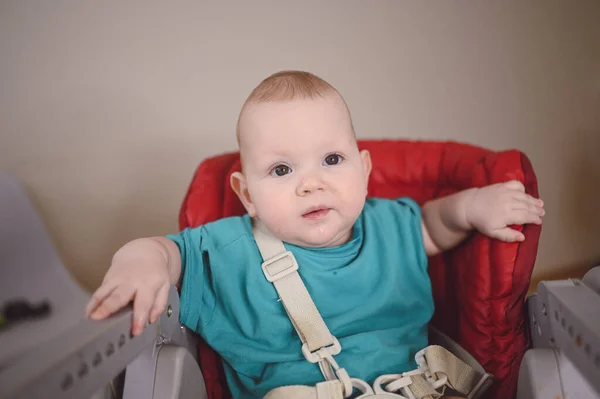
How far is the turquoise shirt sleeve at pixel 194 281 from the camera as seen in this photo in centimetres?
70

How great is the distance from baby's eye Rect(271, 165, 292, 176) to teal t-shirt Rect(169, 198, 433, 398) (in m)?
0.13

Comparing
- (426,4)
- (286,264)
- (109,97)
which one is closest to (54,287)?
(109,97)

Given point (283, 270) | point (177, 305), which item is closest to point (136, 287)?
point (177, 305)

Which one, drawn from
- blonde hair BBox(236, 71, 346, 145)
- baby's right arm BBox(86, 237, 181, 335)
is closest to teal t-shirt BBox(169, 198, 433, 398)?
baby's right arm BBox(86, 237, 181, 335)

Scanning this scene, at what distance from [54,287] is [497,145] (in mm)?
1237

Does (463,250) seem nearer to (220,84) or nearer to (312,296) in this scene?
(312,296)

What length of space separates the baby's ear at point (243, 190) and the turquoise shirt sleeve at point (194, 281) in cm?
8

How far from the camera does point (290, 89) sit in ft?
2.27

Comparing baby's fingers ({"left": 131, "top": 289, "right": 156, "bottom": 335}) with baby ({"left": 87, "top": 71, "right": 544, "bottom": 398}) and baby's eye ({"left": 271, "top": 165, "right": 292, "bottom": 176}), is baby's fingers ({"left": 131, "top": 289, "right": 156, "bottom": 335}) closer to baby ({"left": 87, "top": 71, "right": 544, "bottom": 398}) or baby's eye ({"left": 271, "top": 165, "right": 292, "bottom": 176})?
baby ({"left": 87, "top": 71, "right": 544, "bottom": 398})

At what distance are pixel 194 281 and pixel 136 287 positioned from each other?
Result: 7.5 inches

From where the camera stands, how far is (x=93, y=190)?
1.21m

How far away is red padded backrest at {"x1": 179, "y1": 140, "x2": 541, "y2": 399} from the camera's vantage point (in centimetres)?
69

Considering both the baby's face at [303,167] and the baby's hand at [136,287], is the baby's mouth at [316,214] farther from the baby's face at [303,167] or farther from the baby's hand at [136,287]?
the baby's hand at [136,287]

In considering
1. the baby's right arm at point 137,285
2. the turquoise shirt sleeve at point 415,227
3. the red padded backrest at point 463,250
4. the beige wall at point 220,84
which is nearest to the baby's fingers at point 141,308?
the baby's right arm at point 137,285
